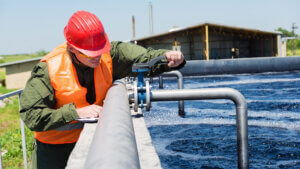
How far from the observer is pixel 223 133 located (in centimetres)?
654

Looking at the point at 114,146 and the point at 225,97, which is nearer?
the point at 114,146

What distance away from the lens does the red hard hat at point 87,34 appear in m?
2.05

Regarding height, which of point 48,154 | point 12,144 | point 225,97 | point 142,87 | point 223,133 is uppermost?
point 142,87

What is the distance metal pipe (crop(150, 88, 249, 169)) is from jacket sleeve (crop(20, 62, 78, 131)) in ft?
2.85

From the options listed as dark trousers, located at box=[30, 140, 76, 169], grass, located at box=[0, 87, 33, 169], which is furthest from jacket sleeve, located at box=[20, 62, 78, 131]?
grass, located at box=[0, 87, 33, 169]

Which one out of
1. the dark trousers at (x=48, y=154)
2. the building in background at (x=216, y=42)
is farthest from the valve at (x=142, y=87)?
the building in background at (x=216, y=42)

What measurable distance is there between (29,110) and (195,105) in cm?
857

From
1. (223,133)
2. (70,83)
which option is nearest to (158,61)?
(70,83)

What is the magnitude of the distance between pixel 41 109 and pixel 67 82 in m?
0.26

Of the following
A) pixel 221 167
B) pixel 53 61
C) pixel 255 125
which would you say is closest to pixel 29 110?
pixel 53 61

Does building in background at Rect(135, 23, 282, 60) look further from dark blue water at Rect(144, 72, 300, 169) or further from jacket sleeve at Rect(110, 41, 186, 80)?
jacket sleeve at Rect(110, 41, 186, 80)

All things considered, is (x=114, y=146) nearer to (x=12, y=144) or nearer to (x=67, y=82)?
(x=67, y=82)

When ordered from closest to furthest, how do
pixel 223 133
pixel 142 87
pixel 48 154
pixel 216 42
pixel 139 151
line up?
pixel 48 154
pixel 142 87
pixel 139 151
pixel 223 133
pixel 216 42

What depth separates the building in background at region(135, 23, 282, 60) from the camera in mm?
29375
